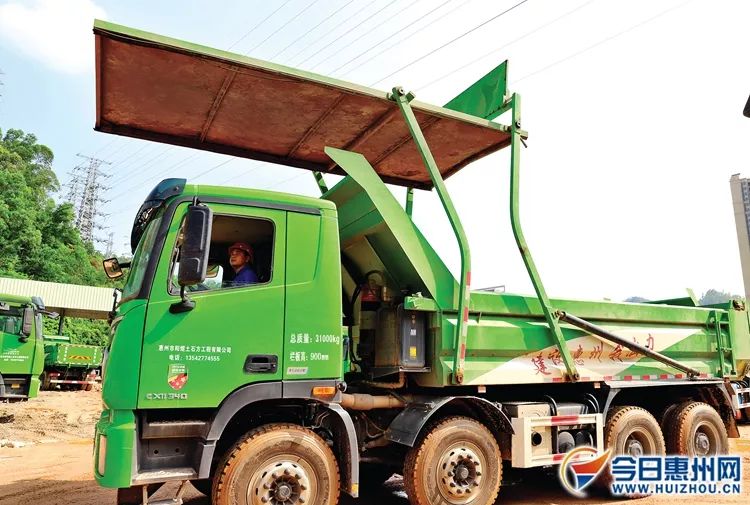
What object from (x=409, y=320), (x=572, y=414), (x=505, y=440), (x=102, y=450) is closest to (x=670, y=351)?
(x=572, y=414)

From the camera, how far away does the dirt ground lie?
18.4 ft

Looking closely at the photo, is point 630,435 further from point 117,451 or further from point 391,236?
point 117,451

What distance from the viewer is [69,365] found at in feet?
67.1

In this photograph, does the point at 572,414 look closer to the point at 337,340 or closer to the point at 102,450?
the point at 337,340

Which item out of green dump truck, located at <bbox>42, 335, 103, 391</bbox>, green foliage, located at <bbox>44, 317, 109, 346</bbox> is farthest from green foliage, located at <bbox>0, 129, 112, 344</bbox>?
green dump truck, located at <bbox>42, 335, 103, 391</bbox>

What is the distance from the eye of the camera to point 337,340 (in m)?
4.41

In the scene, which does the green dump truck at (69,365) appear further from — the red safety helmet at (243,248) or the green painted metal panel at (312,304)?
the green painted metal panel at (312,304)

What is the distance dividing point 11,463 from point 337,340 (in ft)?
20.5

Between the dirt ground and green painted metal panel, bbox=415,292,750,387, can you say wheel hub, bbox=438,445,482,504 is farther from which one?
the dirt ground

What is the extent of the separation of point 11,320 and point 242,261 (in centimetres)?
1130

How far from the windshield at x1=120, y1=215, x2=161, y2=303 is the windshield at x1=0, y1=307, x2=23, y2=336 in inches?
420

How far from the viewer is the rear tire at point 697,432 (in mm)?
6316

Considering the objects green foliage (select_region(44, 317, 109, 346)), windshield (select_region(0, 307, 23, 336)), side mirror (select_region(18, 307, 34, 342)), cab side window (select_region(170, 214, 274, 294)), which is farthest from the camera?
green foliage (select_region(44, 317, 109, 346))

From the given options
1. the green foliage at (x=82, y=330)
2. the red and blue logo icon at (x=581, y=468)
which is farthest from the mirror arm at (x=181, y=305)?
the green foliage at (x=82, y=330)
